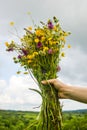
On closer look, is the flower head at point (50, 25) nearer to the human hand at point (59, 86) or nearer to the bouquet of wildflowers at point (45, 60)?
the bouquet of wildflowers at point (45, 60)

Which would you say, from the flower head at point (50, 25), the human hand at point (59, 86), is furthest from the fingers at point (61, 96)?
the flower head at point (50, 25)

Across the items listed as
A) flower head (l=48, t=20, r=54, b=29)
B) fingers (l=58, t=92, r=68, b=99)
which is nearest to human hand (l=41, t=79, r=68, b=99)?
fingers (l=58, t=92, r=68, b=99)

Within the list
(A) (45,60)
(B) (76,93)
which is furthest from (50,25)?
(B) (76,93)

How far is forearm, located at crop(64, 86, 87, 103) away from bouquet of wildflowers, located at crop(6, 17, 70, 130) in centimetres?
30

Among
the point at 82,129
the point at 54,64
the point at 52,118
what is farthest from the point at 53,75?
the point at 82,129

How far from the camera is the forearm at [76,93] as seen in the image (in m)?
3.27

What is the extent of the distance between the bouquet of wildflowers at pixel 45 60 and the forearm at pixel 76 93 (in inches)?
11.9

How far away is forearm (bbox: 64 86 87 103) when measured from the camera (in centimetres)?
327

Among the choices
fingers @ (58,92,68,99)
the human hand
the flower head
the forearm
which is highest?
the flower head

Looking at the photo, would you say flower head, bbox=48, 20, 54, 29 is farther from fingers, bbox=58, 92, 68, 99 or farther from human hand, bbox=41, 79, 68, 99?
fingers, bbox=58, 92, 68, 99

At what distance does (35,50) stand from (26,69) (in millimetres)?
218

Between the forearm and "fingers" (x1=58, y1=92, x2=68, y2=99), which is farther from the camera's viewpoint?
"fingers" (x1=58, y1=92, x2=68, y2=99)

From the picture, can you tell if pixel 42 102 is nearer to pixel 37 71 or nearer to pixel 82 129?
pixel 37 71

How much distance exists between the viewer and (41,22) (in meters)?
4.20
